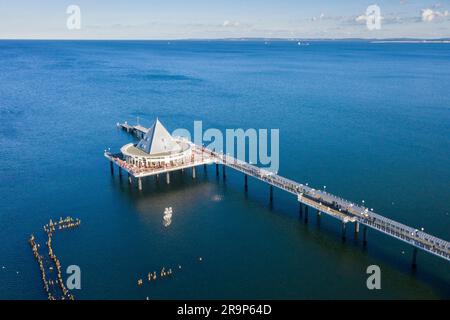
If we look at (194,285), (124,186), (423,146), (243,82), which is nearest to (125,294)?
(194,285)

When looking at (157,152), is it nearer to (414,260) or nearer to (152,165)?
(152,165)

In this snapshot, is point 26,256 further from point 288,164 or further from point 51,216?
point 288,164

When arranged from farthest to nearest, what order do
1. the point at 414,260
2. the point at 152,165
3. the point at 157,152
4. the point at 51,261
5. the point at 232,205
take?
the point at 157,152, the point at 152,165, the point at 232,205, the point at 51,261, the point at 414,260

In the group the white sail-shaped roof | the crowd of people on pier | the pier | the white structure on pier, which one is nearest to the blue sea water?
the pier

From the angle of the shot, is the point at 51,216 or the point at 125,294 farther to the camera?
the point at 51,216

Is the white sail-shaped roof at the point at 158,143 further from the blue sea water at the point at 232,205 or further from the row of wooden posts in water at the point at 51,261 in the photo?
the row of wooden posts in water at the point at 51,261

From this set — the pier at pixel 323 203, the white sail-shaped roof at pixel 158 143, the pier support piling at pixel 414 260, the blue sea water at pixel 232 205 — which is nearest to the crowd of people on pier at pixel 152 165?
the pier at pixel 323 203

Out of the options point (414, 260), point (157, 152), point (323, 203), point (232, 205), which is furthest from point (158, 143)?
point (414, 260)
